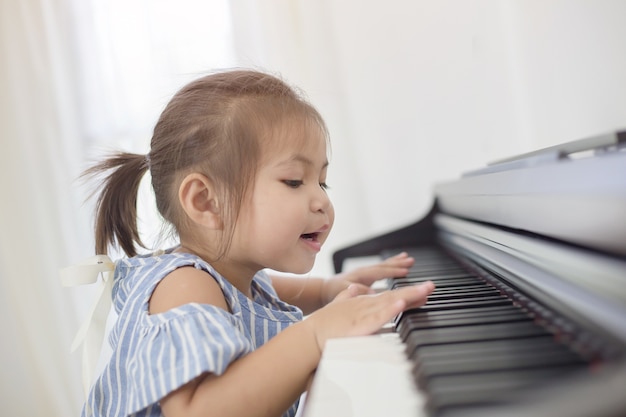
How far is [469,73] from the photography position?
8.13 ft

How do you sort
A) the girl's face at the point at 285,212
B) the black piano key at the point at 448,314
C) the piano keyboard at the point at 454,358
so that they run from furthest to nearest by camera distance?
the girl's face at the point at 285,212, the black piano key at the point at 448,314, the piano keyboard at the point at 454,358

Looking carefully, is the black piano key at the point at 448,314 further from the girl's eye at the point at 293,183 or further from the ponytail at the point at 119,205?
the ponytail at the point at 119,205

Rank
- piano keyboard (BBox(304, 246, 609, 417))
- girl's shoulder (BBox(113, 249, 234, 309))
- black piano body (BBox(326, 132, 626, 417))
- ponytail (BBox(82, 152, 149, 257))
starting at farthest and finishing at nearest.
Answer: ponytail (BBox(82, 152, 149, 257))
girl's shoulder (BBox(113, 249, 234, 309))
piano keyboard (BBox(304, 246, 609, 417))
black piano body (BBox(326, 132, 626, 417))

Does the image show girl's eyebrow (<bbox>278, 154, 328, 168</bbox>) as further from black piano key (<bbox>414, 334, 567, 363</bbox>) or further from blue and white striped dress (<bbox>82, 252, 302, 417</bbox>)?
black piano key (<bbox>414, 334, 567, 363</bbox>)

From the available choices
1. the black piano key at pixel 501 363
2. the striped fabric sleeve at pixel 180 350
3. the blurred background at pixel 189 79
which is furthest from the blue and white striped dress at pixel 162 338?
the blurred background at pixel 189 79

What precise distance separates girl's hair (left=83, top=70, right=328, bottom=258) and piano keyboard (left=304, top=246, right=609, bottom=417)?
1.29 feet

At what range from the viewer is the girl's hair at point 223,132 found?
3.69 feet

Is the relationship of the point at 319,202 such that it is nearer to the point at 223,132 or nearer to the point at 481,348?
the point at 223,132

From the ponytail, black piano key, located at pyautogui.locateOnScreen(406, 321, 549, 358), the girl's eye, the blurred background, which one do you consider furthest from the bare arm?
the blurred background

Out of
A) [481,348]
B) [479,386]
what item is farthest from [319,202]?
[479,386]

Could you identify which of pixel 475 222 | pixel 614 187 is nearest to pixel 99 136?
pixel 475 222

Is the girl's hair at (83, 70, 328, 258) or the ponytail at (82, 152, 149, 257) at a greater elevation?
the girl's hair at (83, 70, 328, 258)

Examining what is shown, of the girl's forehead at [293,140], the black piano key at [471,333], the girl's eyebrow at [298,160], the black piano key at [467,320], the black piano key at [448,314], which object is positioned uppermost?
the girl's forehead at [293,140]

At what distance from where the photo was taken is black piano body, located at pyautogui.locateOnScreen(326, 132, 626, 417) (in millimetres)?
395
